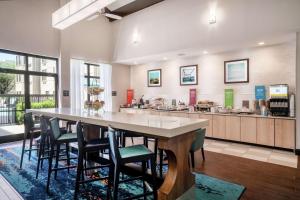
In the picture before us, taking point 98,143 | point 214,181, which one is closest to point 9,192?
point 98,143

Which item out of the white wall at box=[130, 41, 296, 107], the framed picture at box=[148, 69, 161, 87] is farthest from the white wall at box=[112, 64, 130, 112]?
the framed picture at box=[148, 69, 161, 87]

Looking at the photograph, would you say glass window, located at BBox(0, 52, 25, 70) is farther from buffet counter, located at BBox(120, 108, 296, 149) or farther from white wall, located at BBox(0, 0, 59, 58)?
buffet counter, located at BBox(120, 108, 296, 149)

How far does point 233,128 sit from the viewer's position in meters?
5.07

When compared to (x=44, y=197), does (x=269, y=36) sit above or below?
above

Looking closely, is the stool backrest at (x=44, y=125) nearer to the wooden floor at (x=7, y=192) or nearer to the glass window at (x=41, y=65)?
the wooden floor at (x=7, y=192)

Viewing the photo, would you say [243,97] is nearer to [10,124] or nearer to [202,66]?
→ [202,66]

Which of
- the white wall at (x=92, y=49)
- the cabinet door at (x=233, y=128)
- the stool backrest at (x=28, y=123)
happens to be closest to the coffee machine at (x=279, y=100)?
the cabinet door at (x=233, y=128)

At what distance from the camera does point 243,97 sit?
5.37 meters

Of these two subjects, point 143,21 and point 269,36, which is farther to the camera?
point 143,21

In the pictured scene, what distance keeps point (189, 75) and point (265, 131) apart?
9.22 feet

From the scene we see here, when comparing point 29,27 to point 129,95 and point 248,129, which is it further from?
point 248,129

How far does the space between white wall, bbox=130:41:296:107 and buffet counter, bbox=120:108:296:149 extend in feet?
2.22

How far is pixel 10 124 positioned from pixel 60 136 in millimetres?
3743

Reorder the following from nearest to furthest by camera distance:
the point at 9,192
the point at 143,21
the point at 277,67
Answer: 1. the point at 9,192
2. the point at 277,67
3. the point at 143,21
